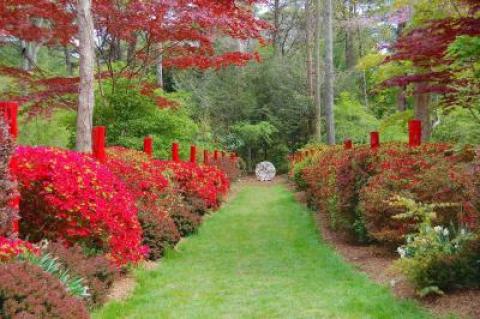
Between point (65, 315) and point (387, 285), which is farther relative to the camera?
point (387, 285)

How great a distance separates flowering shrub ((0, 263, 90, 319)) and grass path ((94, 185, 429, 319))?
1.14 metres

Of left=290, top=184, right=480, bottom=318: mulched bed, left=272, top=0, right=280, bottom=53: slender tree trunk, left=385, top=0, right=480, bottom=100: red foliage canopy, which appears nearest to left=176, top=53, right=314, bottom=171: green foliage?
left=272, top=0, right=280, bottom=53: slender tree trunk

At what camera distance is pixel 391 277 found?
697cm

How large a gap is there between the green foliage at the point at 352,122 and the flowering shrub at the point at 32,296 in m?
23.3

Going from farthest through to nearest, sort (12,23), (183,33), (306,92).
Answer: (306,92) → (183,33) → (12,23)

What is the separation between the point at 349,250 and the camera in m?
9.28

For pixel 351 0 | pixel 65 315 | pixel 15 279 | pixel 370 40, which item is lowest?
pixel 65 315

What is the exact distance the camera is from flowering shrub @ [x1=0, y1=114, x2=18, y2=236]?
499 centimetres

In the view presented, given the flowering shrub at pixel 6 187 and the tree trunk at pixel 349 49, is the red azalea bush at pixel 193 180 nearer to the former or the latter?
the flowering shrub at pixel 6 187

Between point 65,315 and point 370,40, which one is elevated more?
point 370,40

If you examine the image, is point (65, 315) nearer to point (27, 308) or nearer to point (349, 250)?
point (27, 308)

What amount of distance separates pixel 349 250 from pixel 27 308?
20.1ft

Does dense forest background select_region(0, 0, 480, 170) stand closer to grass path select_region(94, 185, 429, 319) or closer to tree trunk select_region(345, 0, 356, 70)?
tree trunk select_region(345, 0, 356, 70)

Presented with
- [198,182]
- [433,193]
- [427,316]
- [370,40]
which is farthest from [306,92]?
[427,316]
